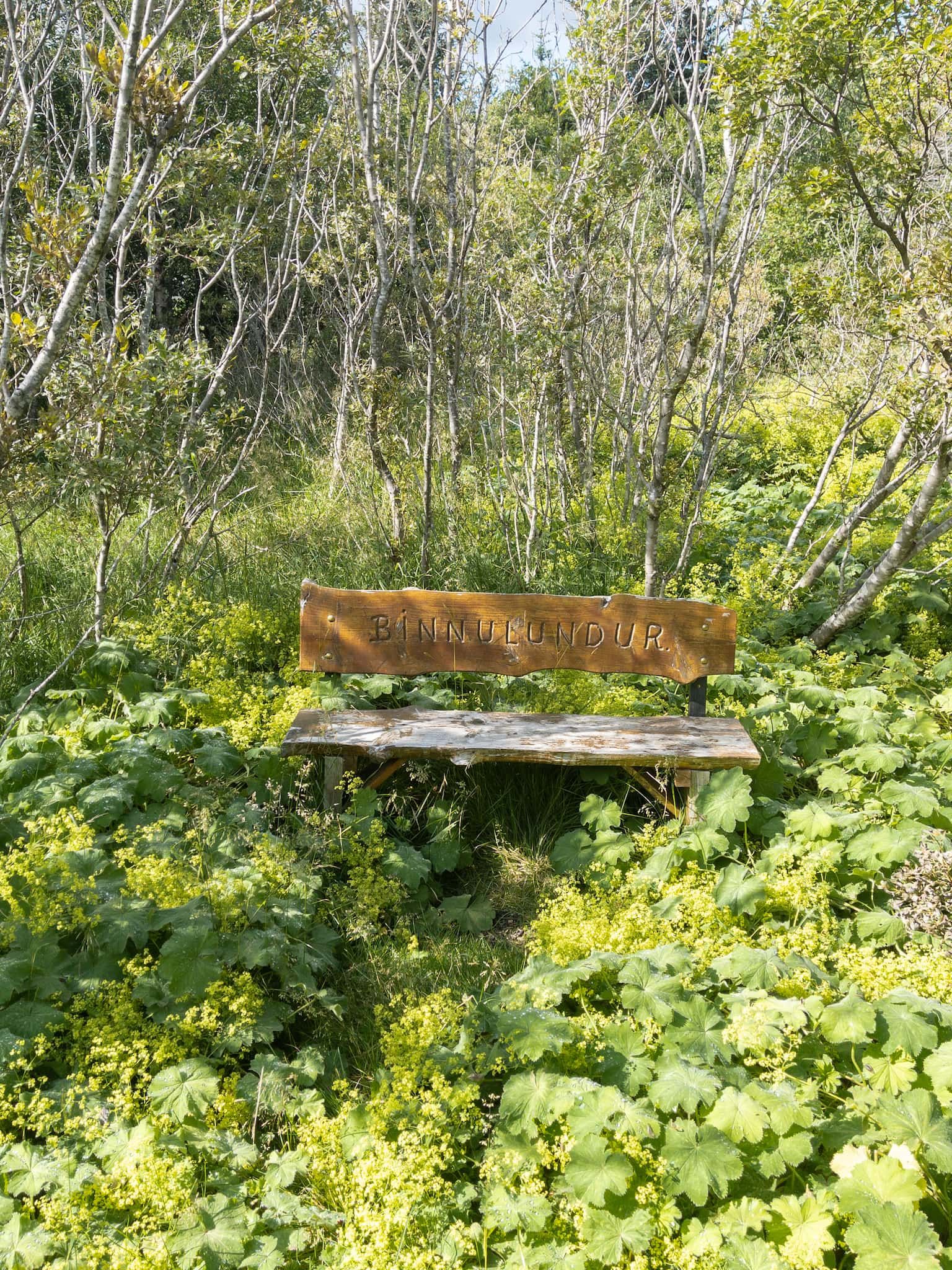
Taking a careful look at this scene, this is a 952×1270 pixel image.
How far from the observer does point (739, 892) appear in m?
2.59

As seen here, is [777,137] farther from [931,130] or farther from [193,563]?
[193,563]

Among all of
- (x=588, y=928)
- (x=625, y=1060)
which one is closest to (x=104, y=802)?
(x=588, y=928)

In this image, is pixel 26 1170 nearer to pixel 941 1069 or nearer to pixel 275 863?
pixel 275 863

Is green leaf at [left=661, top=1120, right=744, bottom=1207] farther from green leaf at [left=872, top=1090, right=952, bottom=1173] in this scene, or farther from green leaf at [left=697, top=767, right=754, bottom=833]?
green leaf at [left=697, top=767, right=754, bottom=833]

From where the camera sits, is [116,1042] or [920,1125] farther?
[116,1042]

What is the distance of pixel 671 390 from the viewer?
4.32 m

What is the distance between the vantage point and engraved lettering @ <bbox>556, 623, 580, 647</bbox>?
11.9ft

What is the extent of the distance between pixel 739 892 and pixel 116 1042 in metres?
1.71

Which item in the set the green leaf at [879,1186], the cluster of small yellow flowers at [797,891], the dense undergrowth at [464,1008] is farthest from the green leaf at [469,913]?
the green leaf at [879,1186]

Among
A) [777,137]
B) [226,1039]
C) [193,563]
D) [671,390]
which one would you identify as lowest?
[226,1039]

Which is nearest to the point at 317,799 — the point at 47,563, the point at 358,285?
the point at 47,563

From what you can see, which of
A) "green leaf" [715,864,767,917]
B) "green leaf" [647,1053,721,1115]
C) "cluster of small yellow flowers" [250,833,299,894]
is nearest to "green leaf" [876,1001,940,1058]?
"green leaf" [647,1053,721,1115]

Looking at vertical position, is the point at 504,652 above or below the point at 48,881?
above

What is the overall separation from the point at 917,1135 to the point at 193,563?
4.41 m
